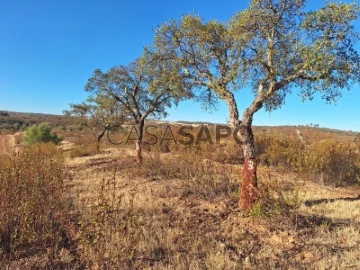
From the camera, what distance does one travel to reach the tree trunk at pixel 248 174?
807 cm

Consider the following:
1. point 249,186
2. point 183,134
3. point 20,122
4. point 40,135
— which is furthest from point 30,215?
point 20,122

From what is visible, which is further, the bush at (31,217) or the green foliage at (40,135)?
the green foliage at (40,135)

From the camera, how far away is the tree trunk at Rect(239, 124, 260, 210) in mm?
8070

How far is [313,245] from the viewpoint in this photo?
20.6 ft

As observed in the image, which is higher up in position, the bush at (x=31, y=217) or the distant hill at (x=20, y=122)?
the distant hill at (x=20, y=122)

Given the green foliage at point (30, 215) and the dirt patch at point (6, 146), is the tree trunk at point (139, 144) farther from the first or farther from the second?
the green foliage at point (30, 215)

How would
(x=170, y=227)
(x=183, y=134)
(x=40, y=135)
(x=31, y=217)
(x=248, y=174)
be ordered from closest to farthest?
(x=31, y=217)
(x=170, y=227)
(x=248, y=174)
(x=183, y=134)
(x=40, y=135)

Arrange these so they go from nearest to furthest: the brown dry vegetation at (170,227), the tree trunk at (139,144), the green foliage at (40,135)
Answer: the brown dry vegetation at (170,227) → the tree trunk at (139,144) → the green foliage at (40,135)

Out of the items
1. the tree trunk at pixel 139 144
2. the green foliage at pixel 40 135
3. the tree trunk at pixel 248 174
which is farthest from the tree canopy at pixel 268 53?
the green foliage at pixel 40 135

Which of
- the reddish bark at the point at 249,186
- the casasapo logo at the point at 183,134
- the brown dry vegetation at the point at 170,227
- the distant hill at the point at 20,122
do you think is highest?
the distant hill at the point at 20,122

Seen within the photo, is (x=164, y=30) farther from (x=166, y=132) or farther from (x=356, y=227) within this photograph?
(x=166, y=132)

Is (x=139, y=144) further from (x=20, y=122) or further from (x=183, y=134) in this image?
(x=20, y=122)

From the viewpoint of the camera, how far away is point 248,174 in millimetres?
8250

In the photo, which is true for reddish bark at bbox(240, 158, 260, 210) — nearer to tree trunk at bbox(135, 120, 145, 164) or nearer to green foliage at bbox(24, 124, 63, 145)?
tree trunk at bbox(135, 120, 145, 164)
